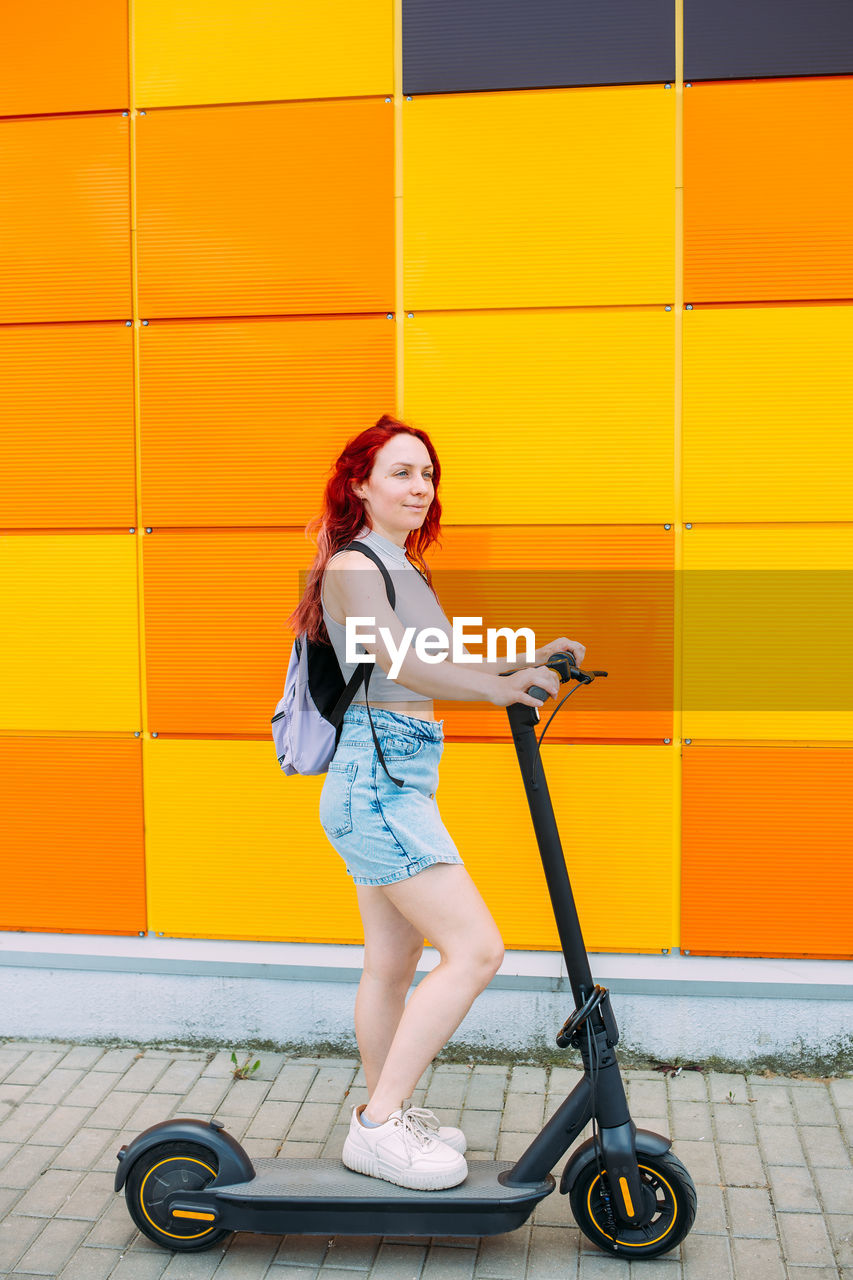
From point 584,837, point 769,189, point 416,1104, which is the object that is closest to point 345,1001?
point 416,1104

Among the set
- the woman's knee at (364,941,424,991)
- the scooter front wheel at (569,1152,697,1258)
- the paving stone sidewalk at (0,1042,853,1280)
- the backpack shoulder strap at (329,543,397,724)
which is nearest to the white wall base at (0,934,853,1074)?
the paving stone sidewalk at (0,1042,853,1280)

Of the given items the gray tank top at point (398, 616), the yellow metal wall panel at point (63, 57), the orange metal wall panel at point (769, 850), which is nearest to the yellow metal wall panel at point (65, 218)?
the yellow metal wall panel at point (63, 57)

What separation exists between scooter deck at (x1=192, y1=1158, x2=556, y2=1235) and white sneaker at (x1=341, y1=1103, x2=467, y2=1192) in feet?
0.07

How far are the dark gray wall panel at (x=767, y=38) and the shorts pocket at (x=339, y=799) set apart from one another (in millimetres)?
2522

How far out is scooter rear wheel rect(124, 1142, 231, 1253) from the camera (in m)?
2.76

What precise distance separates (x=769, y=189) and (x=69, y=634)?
281 centimetres

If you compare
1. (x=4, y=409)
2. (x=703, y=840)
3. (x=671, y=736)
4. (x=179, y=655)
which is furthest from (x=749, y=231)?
(x=4, y=409)

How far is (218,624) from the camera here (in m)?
3.93

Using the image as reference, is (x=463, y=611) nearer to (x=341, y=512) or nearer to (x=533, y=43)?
(x=341, y=512)

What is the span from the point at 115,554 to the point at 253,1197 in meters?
2.20

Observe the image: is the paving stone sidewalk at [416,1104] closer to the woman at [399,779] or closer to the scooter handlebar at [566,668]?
the woman at [399,779]

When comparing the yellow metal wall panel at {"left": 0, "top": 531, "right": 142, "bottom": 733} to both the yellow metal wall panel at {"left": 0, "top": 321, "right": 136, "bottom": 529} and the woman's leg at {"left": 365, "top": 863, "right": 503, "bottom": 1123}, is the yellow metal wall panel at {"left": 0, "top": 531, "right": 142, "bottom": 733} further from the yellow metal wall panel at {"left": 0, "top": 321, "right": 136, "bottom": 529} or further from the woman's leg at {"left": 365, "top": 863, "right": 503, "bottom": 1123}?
the woman's leg at {"left": 365, "top": 863, "right": 503, "bottom": 1123}

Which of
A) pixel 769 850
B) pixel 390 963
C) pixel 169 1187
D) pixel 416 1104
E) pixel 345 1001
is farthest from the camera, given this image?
pixel 345 1001

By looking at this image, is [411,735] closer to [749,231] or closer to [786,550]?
[786,550]
